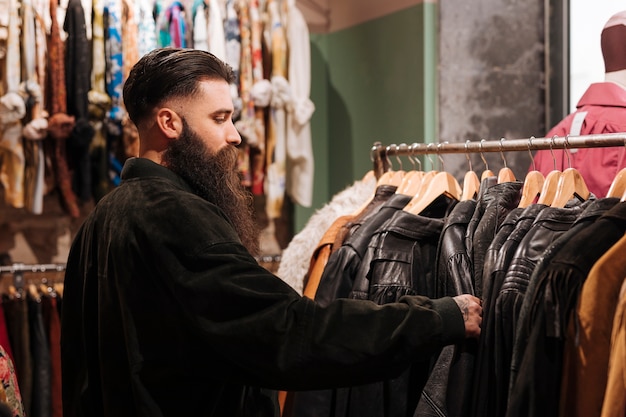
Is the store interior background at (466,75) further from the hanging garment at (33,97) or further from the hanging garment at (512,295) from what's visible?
the hanging garment at (512,295)

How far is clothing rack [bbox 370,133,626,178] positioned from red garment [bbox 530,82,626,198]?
20.9 inches

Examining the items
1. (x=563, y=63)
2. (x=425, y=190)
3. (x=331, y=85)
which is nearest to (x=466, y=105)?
(x=563, y=63)

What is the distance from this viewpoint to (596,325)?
61.6 inches

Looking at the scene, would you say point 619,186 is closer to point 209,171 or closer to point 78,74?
point 209,171

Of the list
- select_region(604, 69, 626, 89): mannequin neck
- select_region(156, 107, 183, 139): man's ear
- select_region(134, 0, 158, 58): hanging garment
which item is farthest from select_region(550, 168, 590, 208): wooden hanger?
select_region(134, 0, 158, 58): hanging garment

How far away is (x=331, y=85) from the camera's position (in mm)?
4750

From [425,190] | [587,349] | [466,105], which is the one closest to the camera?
[587,349]

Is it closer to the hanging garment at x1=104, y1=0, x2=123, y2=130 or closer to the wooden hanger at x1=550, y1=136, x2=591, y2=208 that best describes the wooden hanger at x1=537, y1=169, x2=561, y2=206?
the wooden hanger at x1=550, y1=136, x2=591, y2=208

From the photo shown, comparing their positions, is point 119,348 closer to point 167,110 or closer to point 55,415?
point 167,110

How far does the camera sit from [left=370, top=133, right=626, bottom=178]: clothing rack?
6.08ft

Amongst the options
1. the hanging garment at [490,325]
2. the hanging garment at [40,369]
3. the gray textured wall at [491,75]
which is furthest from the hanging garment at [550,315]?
the gray textured wall at [491,75]

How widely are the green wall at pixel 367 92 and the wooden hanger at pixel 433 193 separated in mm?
1758

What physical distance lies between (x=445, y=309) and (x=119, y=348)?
2.17 ft

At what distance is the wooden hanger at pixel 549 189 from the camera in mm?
1934
